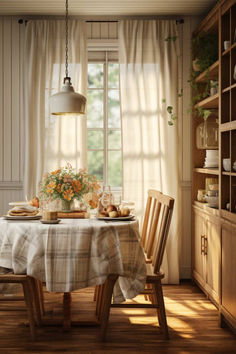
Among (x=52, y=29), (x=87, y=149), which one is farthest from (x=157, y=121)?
(x=52, y=29)

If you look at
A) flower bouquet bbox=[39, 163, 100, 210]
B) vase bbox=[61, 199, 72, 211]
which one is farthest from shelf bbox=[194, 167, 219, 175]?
vase bbox=[61, 199, 72, 211]

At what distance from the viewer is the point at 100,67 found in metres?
4.91

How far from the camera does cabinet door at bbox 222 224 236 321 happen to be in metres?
3.13

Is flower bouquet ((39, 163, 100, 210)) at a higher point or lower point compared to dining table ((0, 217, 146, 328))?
higher

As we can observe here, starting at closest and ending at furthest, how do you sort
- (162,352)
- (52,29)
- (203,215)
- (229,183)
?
(162,352) < (229,183) < (203,215) < (52,29)

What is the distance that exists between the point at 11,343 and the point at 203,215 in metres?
2.02

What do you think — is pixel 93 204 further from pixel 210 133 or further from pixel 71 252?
pixel 210 133

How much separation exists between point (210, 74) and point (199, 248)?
1.65 metres

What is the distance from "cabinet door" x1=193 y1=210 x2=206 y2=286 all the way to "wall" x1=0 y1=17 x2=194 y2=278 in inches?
9.9

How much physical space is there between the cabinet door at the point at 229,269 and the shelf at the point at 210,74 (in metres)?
1.39

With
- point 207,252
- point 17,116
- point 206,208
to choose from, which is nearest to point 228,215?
point 206,208

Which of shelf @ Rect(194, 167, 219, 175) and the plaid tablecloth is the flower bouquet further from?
shelf @ Rect(194, 167, 219, 175)

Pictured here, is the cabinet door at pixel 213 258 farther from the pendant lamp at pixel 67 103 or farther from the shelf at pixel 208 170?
the pendant lamp at pixel 67 103

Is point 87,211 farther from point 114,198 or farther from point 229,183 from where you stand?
point 229,183
